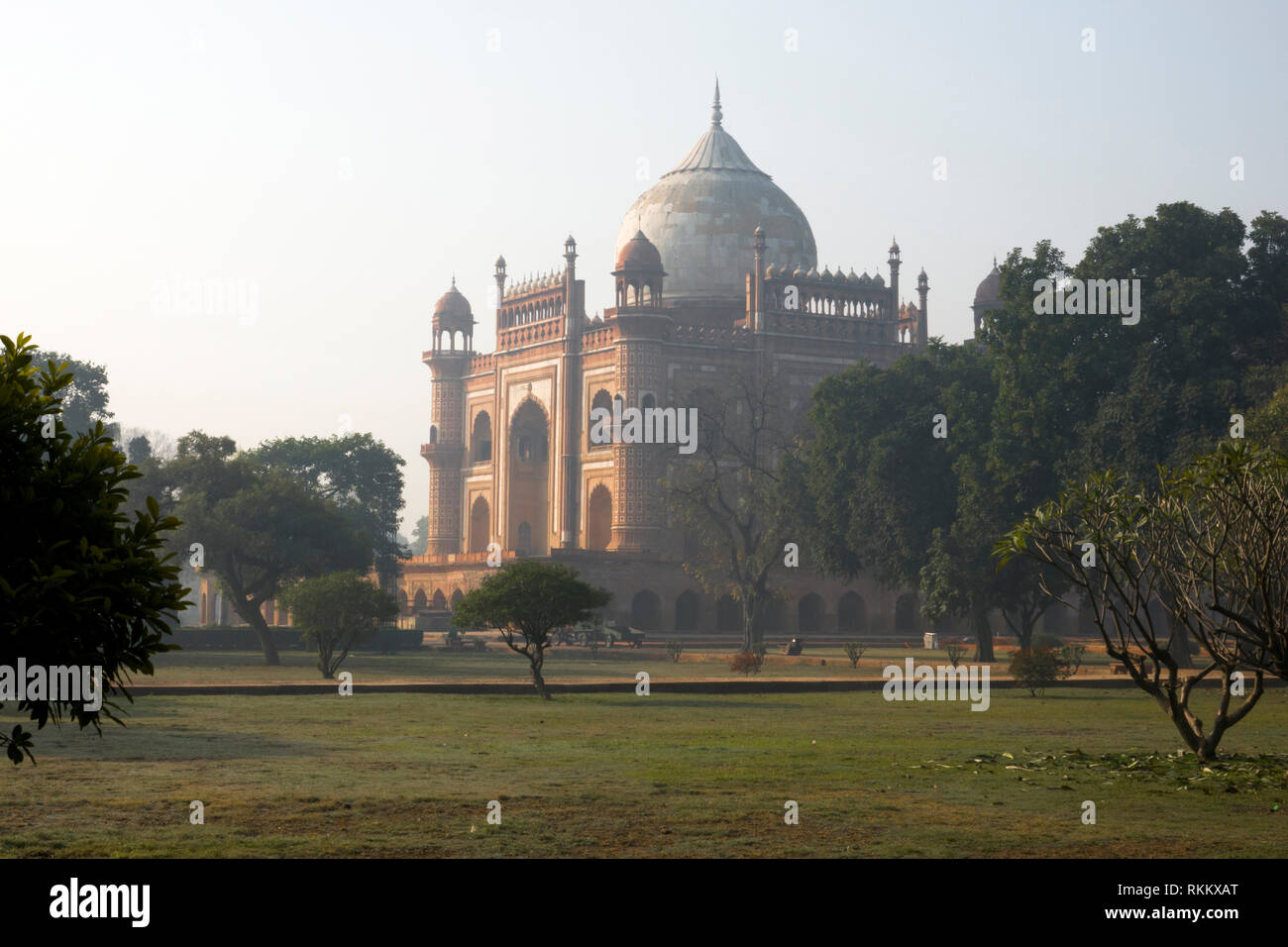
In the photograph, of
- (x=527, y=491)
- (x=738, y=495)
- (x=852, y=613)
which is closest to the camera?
(x=738, y=495)

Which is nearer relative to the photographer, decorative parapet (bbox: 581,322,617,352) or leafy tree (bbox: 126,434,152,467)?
leafy tree (bbox: 126,434,152,467)

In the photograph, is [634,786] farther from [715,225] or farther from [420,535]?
[420,535]

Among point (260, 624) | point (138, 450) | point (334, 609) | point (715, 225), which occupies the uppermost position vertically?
point (715, 225)

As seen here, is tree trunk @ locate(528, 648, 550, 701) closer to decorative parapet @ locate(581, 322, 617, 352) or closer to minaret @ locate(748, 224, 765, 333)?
decorative parapet @ locate(581, 322, 617, 352)

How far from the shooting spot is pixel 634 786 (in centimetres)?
1263

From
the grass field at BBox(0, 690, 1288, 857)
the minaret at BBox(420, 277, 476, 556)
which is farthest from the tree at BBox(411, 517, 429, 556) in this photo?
the grass field at BBox(0, 690, 1288, 857)

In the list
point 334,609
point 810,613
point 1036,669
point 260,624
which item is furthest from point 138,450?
point 1036,669

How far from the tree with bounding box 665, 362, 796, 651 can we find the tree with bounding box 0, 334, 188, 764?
111 feet

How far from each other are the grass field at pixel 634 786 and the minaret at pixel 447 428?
44.0 m

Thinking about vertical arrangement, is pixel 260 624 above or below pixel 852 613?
above

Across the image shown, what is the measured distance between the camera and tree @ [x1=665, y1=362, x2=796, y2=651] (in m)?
44.4

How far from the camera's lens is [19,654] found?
289 inches

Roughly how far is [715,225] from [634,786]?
49766 millimetres
